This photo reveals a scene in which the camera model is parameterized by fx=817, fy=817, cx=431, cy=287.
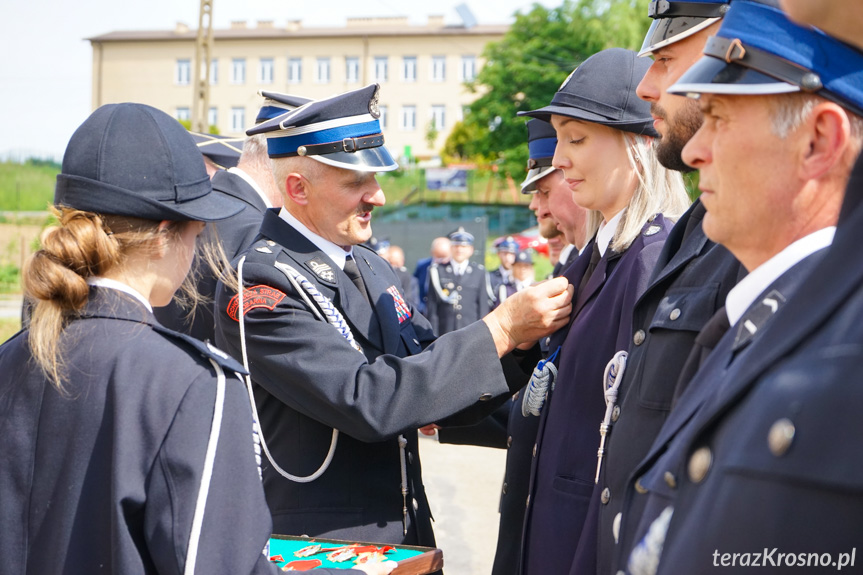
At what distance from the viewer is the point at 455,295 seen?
12219 millimetres

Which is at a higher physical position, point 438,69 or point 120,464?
point 438,69

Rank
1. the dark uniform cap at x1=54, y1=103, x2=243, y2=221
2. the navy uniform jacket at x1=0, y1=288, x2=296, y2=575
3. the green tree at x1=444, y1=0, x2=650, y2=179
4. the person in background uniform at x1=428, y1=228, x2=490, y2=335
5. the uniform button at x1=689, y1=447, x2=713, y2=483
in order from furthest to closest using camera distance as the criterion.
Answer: the green tree at x1=444, y1=0, x2=650, y2=179, the person in background uniform at x1=428, y1=228, x2=490, y2=335, the dark uniform cap at x1=54, y1=103, x2=243, y2=221, the navy uniform jacket at x1=0, y1=288, x2=296, y2=575, the uniform button at x1=689, y1=447, x2=713, y2=483

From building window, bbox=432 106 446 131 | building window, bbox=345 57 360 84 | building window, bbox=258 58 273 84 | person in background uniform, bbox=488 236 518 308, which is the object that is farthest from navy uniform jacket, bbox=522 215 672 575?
building window, bbox=258 58 273 84

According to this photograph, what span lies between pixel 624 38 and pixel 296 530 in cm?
3447

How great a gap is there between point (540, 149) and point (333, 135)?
1.13 meters

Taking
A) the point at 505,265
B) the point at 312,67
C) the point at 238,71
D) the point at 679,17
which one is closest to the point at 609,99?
the point at 679,17

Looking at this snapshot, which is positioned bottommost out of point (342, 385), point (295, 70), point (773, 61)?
point (342, 385)

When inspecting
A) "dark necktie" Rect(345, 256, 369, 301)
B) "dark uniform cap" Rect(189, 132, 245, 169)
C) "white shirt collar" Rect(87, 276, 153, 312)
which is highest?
"dark uniform cap" Rect(189, 132, 245, 169)

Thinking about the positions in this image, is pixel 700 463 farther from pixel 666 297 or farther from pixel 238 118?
pixel 238 118

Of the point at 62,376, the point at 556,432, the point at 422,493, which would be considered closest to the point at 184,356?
the point at 62,376

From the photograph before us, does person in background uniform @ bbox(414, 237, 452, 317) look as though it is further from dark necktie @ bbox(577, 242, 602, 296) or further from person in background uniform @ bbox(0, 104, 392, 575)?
person in background uniform @ bbox(0, 104, 392, 575)

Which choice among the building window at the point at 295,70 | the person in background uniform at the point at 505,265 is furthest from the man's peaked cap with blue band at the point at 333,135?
the building window at the point at 295,70

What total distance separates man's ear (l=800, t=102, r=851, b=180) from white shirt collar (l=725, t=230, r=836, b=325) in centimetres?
10

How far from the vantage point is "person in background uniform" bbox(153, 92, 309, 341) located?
3.32m
